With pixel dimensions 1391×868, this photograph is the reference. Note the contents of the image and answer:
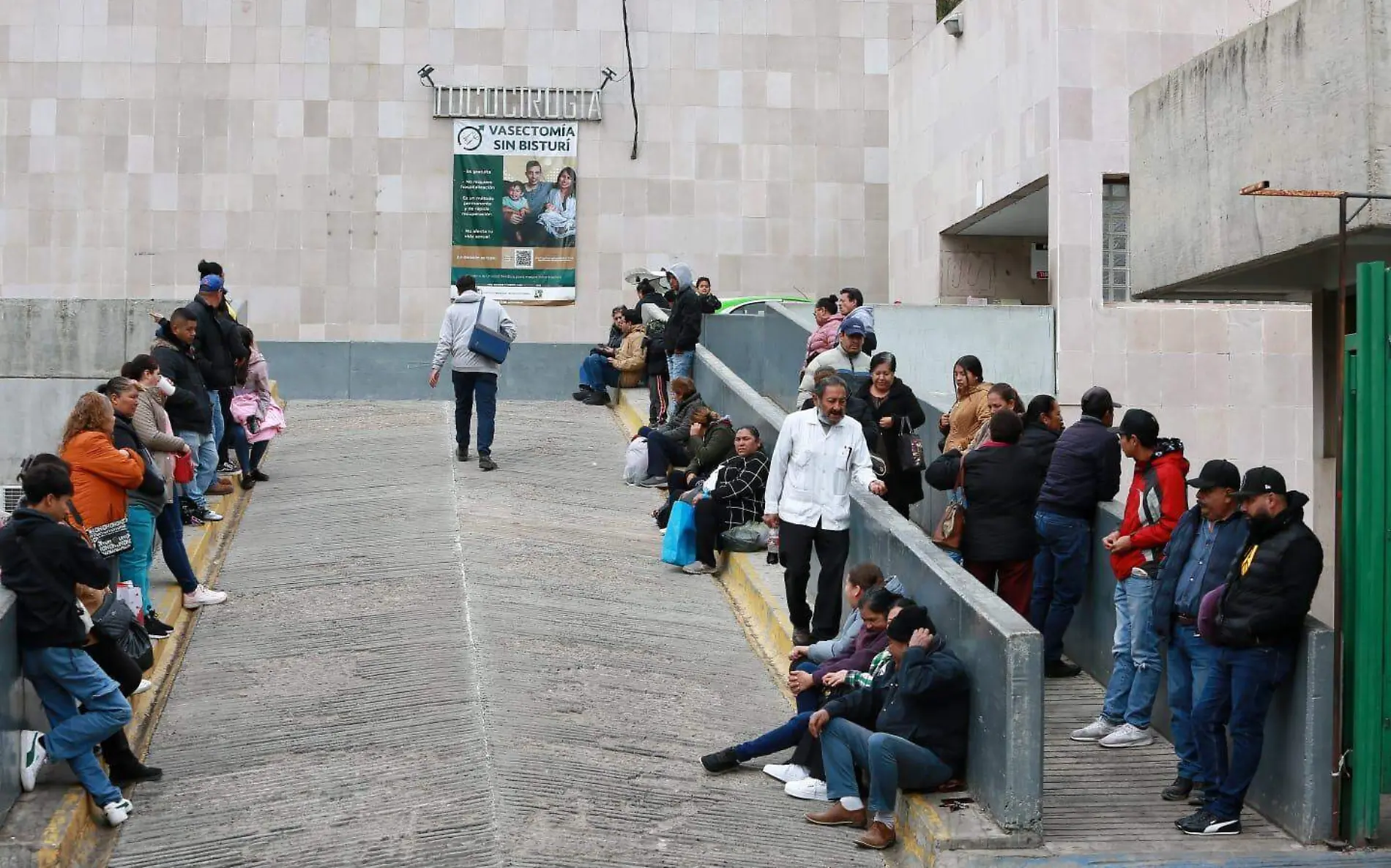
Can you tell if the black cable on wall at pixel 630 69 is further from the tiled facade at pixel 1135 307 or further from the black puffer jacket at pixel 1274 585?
the black puffer jacket at pixel 1274 585

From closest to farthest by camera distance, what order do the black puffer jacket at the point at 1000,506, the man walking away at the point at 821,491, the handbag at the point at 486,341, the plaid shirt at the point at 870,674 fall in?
the plaid shirt at the point at 870,674 → the black puffer jacket at the point at 1000,506 → the man walking away at the point at 821,491 → the handbag at the point at 486,341

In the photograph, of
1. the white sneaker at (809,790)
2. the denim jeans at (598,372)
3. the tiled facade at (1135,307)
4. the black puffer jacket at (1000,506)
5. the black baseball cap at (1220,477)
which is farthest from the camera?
the denim jeans at (598,372)

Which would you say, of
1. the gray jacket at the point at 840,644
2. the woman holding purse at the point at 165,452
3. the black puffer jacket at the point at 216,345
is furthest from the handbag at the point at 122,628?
the black puffer jacket at the point at 216,345

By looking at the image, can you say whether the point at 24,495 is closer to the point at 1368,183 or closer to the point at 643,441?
the point at 1368,183

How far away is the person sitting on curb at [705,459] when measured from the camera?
1433cm

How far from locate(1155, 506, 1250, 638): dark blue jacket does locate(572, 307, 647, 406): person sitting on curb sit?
41.2 ft

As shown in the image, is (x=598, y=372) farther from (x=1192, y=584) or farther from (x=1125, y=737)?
(x=1192, y=584)

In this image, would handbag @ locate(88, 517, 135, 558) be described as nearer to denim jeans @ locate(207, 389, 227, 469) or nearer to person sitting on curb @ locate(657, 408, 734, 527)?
denim jeans @ locate(207, 389, 227, 469)

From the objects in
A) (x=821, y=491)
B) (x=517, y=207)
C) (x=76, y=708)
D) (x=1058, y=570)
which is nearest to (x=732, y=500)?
(x=821, y=491)

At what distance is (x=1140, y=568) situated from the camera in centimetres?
964

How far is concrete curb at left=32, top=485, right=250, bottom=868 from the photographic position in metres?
8.09

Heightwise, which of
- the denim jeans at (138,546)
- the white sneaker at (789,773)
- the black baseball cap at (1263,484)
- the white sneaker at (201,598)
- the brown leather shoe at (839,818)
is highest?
the black baseball cap at (1263,484)

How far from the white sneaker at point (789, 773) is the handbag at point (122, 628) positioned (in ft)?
11.4

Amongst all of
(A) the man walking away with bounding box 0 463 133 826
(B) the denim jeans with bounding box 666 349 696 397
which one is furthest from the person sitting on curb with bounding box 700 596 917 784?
(B) the denim jeans with bounding box 666 349 696 397
